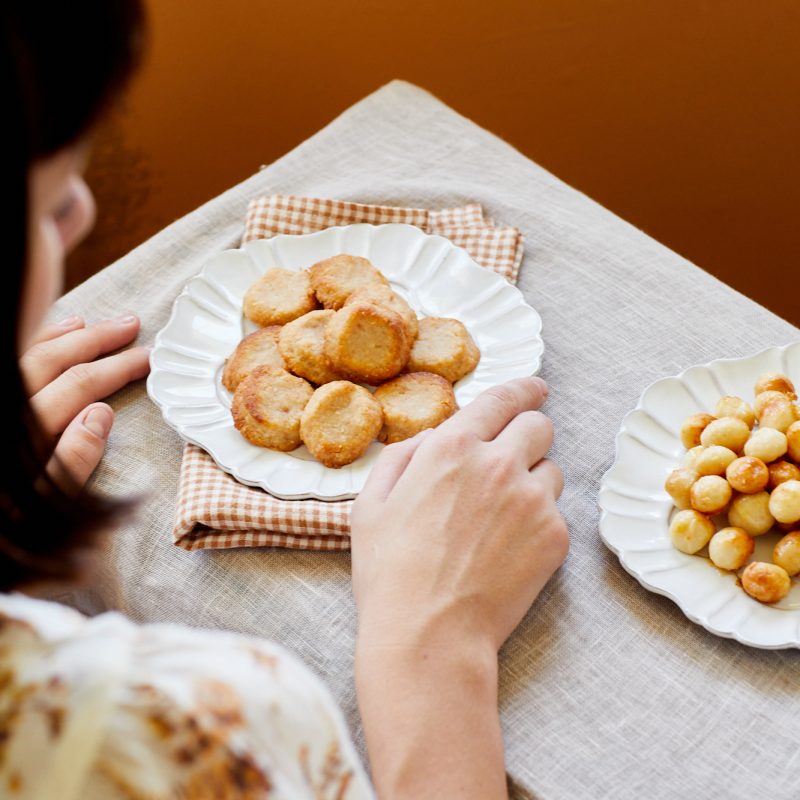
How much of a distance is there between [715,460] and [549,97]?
4.75 ft

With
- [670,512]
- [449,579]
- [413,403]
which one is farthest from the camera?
[413,403]

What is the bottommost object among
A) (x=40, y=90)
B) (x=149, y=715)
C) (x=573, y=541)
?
(x=573, y=541)

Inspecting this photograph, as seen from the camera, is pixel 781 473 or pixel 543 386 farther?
pixel 543 386

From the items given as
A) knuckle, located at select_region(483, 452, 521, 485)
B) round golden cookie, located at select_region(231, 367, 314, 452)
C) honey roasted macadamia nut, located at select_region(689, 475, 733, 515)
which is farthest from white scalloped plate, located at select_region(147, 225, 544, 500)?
honey roasted macadamia nut, located at select_region(689, 475, 733, 515)

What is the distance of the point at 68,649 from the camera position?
531 mm

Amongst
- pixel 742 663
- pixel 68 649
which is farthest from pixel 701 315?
pixel 68 649

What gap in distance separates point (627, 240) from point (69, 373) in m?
0.72

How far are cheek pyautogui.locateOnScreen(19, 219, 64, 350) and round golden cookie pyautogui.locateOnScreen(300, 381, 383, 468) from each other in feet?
1.57

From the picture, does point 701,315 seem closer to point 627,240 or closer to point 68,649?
point 627,240

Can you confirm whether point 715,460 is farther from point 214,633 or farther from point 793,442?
point 214,633

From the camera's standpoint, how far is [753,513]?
3.00ft

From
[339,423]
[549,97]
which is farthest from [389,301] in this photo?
[549,97]

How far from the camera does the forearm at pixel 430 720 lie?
0.77 m

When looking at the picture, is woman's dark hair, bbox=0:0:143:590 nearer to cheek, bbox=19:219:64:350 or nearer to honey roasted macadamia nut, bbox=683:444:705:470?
cheek, bbox=19:219:64:350
